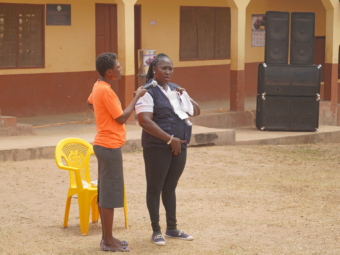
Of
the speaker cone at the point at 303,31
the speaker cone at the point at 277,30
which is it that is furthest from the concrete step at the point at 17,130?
the speaker cone at the point at 303,31

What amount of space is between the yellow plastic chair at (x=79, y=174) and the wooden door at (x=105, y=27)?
22.0 ft

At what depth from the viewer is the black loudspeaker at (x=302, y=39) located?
11.5 m

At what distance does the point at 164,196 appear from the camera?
436 centimetres

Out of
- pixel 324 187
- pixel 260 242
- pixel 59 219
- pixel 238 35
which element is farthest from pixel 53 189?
pixel 238 35

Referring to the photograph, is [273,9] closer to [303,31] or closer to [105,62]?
[303,31]

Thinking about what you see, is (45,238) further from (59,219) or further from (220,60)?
(220,60)

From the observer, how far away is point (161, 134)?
4.07 meters

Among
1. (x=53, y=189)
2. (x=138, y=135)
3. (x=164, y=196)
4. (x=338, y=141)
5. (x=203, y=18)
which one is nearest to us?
(x=164, y=196)

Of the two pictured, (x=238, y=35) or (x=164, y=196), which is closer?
(x=164, y=196)

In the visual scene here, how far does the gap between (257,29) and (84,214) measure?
10.9m

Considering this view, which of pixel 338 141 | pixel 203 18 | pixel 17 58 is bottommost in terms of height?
pixel 338 141

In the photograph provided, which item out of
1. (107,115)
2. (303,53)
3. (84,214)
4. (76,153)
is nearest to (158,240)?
(84,214)

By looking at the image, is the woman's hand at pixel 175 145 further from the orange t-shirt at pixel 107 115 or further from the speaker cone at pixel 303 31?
the speaker cone at pixel 303 31

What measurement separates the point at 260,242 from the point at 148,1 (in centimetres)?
887
